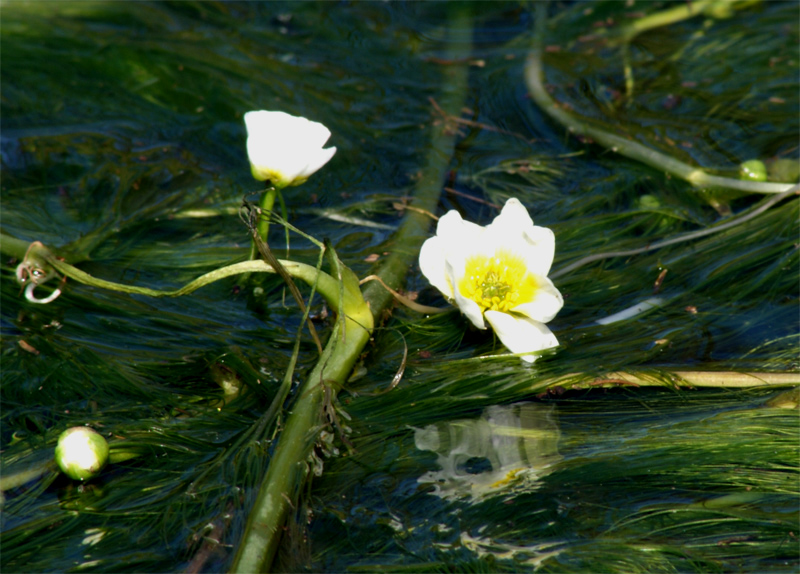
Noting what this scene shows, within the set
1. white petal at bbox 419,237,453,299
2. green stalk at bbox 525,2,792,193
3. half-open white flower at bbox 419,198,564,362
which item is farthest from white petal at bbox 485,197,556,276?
green stalk at bbox 525,2,792,193

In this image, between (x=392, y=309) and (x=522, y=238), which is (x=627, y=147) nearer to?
(x=522, y=238)

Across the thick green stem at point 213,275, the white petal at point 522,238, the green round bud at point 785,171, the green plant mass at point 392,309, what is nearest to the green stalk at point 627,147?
the green plant mass at point 392,309

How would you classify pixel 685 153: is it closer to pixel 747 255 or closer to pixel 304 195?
pixel 747 255

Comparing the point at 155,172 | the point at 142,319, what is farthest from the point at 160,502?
the point at 155,172

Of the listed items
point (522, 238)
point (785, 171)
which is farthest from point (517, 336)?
point (785, 171)

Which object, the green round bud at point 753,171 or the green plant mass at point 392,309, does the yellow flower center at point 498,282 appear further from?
the green round bud at point 753,171

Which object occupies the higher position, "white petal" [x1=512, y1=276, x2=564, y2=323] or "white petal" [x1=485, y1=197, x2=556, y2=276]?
"white petal" [x1=485, y1=197, x2=556, y2=276]

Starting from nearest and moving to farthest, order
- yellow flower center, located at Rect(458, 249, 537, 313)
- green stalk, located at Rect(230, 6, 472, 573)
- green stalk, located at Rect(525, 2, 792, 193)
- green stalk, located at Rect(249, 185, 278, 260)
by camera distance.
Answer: green stalk, located at Rect(230, 6, 472, 573) → green stalk, located at Rect(249, 185, 278, 260) → yellow flower center, located at Rect(458, 249, 537, 313) → green stalk, located at Rect(525, 2, 792, 193)

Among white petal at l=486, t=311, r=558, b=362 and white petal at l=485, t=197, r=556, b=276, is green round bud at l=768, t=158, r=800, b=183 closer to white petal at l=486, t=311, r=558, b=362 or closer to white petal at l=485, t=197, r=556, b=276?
white petal at l=485, t=197, r=556, b=276
